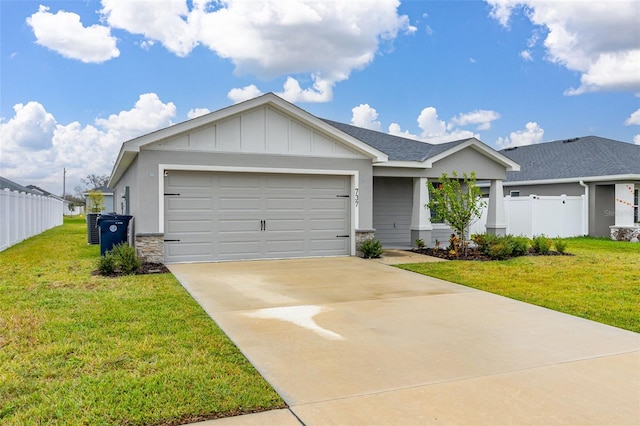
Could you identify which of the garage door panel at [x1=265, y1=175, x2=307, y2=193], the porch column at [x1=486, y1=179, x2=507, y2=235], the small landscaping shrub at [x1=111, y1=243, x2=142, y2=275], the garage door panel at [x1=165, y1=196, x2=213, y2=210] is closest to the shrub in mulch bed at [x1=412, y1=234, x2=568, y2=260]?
the porch column at [x1=486, y1=179, x2=507, y2=235]

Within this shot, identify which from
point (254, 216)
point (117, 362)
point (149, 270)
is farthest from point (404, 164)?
point (117, 362)

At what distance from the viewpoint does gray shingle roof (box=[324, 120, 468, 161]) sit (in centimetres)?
1434

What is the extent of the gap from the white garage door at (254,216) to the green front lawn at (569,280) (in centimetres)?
271

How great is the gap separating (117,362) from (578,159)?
22396 mm

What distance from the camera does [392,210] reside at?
1598 centimetres

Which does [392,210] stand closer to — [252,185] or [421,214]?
[421,214]

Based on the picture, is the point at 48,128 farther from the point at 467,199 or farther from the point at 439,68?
the point at 467,199

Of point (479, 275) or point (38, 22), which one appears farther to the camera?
point (38, 22)

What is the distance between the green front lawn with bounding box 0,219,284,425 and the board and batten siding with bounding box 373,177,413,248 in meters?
9.36

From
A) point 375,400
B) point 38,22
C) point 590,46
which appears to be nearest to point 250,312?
point 375,400

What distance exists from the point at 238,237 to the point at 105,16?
7.87m

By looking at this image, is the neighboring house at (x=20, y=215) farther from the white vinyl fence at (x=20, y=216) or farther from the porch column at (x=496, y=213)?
the porch column at (x=496, y=213)

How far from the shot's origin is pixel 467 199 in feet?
42.7

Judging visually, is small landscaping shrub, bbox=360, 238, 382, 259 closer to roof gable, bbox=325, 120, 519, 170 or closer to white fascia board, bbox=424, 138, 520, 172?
Answer: roof gable, bbox=325, 120, 519, 170
